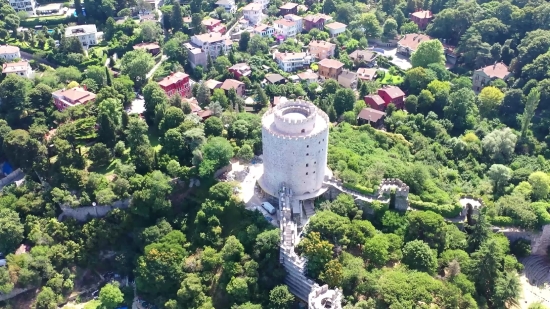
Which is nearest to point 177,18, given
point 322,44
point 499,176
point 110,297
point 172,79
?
point 172,79

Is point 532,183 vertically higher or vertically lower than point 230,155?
lower

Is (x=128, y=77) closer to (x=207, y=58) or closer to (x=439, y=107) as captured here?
(x=207, y=58)

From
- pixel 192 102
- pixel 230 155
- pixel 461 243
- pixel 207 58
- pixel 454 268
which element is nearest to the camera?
pixel 454 268

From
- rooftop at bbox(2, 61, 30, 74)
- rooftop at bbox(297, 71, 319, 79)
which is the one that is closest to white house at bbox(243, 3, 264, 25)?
rooftop at bbox(297, 71, 319, 79)

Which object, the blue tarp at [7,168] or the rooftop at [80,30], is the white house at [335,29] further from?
the blue tarp at [7,168]

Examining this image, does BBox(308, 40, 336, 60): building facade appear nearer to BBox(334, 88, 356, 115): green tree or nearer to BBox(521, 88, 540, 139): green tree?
BBox(334, 88, 356, 115): green tree

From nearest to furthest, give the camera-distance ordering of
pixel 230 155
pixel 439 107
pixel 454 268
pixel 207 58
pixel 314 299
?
pixel 314 299 → pixel 454 268 → pixel 230 155 → pixel 439 107 → pixel 207 58

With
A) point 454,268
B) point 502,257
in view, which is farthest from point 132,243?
point 502,257
